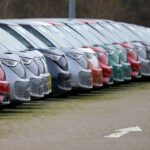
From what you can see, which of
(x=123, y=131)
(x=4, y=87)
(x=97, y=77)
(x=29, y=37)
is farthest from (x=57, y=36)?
(x=123, y=131)

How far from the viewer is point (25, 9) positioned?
59438 mm

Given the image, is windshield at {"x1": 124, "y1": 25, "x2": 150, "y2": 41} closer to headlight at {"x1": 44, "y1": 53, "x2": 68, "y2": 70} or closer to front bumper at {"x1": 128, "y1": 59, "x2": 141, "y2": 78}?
front bumper at {"x1": 128, "y1": 59, "x2": 141, "y2": 78}

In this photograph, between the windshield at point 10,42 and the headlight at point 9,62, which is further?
the windshield at point 10,42

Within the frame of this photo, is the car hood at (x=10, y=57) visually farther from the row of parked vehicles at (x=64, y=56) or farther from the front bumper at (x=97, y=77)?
the front bumper at (x=97, y=77)

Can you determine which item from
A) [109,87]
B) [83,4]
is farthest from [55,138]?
[83,4]

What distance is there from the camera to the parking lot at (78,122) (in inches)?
478

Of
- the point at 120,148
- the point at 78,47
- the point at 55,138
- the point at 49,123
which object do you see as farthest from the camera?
the point at 78,47

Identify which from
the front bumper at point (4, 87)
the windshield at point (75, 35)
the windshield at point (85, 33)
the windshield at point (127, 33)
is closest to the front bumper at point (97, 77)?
the windshield at point (75, 35)

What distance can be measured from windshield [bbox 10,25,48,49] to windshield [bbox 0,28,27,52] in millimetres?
971

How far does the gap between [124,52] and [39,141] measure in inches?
414

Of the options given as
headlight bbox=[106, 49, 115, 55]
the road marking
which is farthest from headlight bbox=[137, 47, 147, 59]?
the road marking

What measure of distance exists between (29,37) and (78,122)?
4.98 meters

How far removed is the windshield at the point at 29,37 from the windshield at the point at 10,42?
97 cm

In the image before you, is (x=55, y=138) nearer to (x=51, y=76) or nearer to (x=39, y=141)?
(x=39, y=141)
